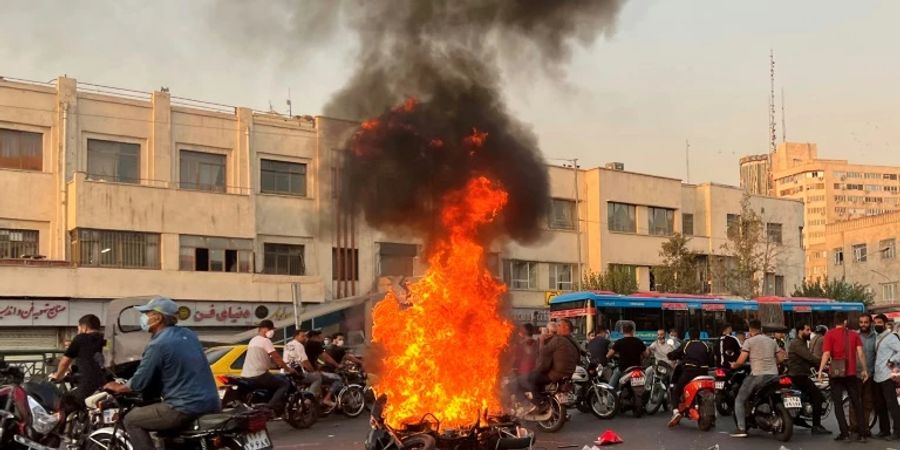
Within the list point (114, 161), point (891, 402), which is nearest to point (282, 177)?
point (114, 161)

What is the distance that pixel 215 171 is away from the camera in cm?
3462

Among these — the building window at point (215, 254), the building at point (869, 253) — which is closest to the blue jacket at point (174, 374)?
the building window at point (215, 254)

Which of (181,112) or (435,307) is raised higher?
(181,112)

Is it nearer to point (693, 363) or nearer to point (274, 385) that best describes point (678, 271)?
point (693, 363)

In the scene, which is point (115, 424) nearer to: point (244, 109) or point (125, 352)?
point (125, 352)

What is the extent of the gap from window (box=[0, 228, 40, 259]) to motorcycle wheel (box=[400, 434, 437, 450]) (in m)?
25.7

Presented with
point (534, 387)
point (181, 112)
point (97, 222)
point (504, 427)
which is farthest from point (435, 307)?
point (181, 112)

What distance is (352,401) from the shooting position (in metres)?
15.4

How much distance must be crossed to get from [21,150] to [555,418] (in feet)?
80.7

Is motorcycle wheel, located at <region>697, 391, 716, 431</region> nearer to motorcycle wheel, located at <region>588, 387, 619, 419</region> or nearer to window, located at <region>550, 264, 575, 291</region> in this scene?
motorcycle wheel, located at <region>588, 387, 619, 419</region>

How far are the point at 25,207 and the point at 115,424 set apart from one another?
26.4 m

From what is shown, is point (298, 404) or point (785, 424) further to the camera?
point (298, 404)

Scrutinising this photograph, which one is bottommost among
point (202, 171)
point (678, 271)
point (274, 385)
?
point (274, 385)

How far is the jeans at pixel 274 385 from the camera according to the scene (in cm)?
1265
